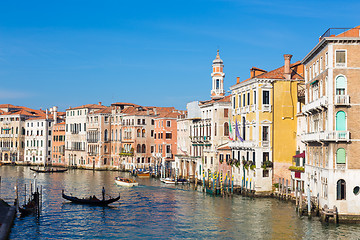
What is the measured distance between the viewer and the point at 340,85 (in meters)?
25.6

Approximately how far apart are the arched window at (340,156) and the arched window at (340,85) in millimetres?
2777

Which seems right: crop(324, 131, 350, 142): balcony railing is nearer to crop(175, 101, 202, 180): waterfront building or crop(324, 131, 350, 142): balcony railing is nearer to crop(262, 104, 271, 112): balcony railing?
crop(262, 104, 271, 112): balcony railing

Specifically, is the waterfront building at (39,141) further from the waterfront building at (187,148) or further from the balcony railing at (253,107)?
the balcony railing at (253,107)

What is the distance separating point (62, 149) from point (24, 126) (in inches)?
452

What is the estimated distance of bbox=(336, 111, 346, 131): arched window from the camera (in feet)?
83.1

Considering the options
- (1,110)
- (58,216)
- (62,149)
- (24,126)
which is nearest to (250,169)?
(58,216)

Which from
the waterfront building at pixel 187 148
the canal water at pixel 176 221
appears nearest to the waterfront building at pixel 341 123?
the canal water at pixel 176 221

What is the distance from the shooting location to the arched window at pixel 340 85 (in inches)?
1006

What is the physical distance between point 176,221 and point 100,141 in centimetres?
4785

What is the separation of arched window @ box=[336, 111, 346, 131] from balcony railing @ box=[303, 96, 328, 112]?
0.87 m

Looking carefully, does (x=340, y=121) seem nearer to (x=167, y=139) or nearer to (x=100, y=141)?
(x=167, y=139)

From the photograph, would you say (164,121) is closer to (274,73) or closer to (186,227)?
(274,73)

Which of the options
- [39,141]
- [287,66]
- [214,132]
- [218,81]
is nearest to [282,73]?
[287,66]

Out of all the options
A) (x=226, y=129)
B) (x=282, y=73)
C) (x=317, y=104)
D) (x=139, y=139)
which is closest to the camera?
(x=317, y=104)
